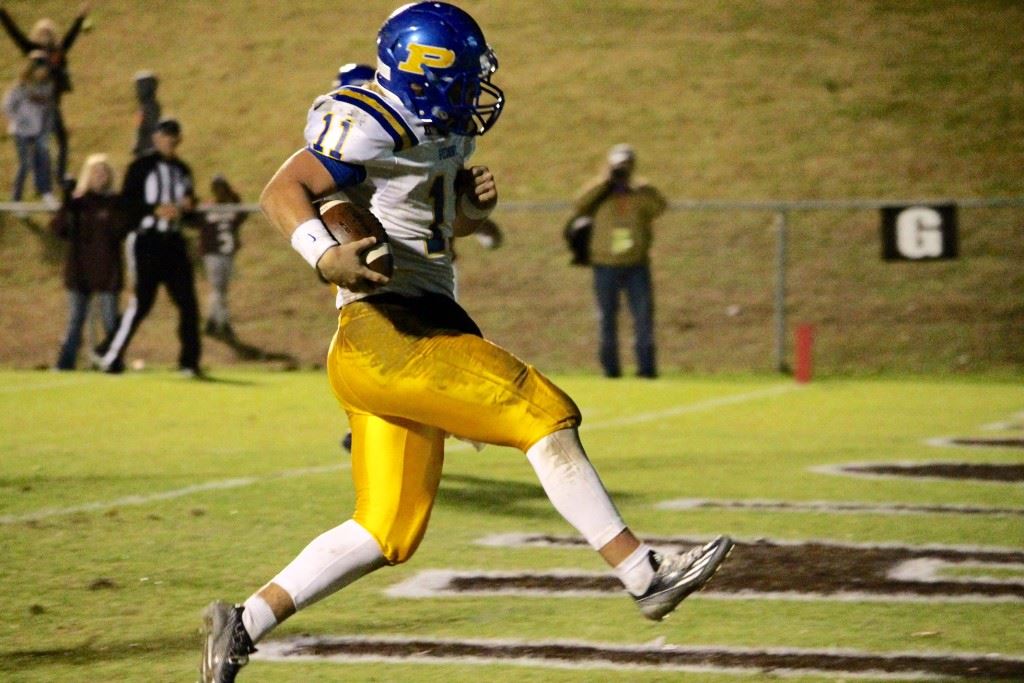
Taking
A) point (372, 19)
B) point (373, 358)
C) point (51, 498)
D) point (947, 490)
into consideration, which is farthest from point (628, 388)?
point (372, 19)

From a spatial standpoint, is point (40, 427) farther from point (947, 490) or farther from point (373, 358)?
point (373, 358)

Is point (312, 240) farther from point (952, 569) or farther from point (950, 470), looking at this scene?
point (950, 470)

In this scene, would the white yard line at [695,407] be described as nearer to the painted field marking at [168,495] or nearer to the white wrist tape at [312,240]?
the painted field marking at [168,495]

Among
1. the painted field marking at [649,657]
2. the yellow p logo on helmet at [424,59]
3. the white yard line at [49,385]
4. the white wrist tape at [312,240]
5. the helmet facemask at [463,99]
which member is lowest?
the white yard line at [49,385]

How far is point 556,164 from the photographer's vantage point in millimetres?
26672

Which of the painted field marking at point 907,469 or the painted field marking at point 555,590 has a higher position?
the painted field marking at point 555,590

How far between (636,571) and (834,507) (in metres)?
4.09

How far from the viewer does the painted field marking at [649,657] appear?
526cm

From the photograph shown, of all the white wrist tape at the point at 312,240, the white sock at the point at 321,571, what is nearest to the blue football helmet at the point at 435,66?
the white wrist tape at the point at 312,240

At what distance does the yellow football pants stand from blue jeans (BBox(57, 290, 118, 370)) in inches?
471

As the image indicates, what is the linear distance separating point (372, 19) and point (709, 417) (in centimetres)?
2130

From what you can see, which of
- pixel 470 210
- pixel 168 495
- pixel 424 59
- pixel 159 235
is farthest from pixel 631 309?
pixel 424 59

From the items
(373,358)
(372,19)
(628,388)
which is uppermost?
(372,19)

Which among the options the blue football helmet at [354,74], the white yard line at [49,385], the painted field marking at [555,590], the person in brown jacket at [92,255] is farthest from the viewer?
the person in brown jacket at [92,255]
